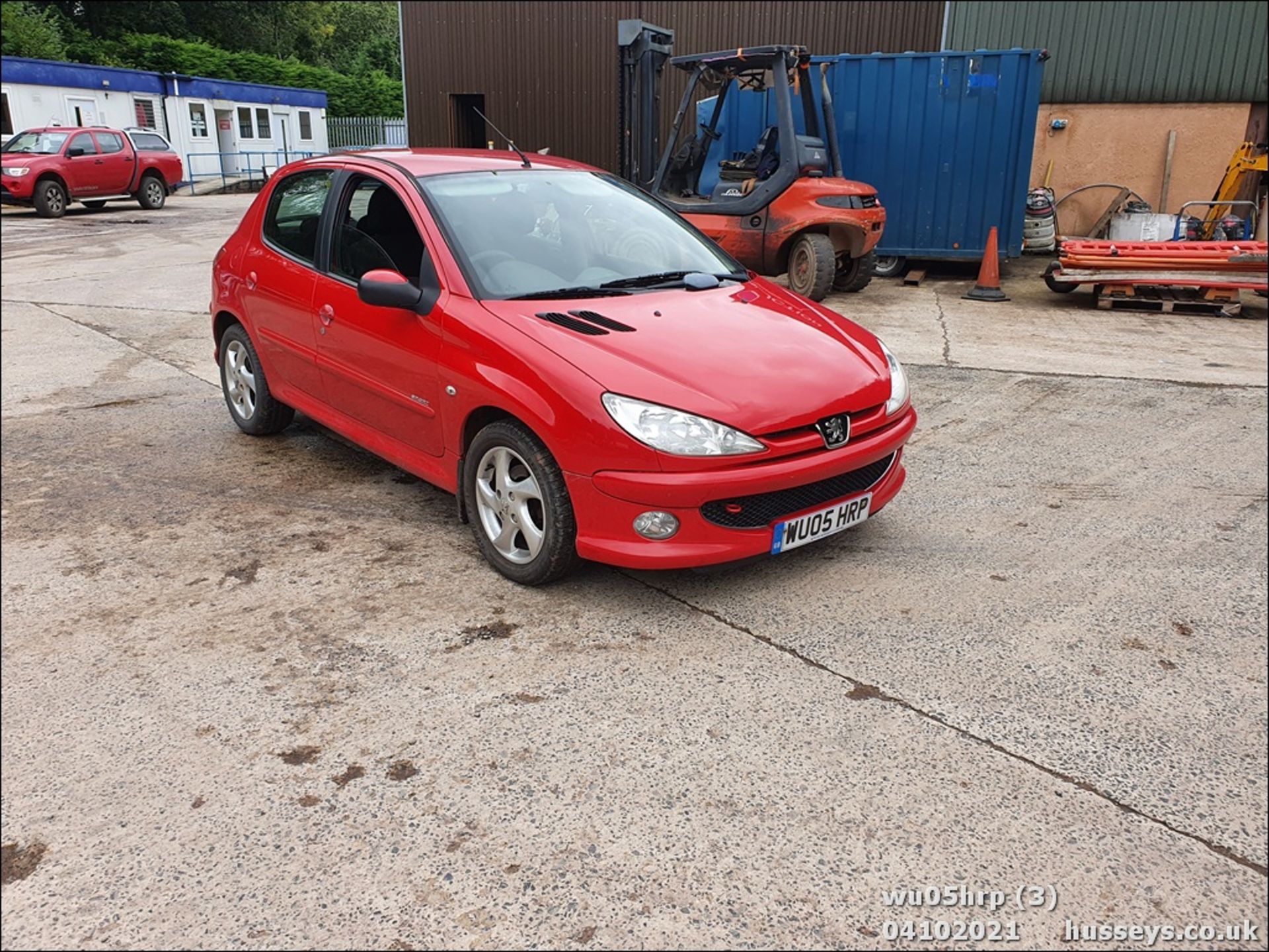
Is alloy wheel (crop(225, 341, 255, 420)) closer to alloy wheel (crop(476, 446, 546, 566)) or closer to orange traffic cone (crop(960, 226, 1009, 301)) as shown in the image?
alloy wheel (crop(476, 446, 546, 566))

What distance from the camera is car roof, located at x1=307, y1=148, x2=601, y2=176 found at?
14.1 feet

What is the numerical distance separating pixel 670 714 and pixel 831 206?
7.71m

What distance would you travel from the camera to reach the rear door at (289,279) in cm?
449

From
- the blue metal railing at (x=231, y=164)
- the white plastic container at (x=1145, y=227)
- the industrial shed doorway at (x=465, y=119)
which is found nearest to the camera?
the white plastic container at (x=1145, y=227)

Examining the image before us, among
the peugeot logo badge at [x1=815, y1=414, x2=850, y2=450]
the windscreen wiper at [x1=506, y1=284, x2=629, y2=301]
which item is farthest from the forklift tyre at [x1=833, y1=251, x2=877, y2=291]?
the peugeot logo badge at [x1=815, y1=414, x2=850, y2=450]

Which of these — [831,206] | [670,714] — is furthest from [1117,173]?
[670,714]

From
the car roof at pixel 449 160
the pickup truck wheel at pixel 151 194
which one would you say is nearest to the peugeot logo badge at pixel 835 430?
the car roof at pixel 449 160

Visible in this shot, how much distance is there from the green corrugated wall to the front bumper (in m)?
12.2

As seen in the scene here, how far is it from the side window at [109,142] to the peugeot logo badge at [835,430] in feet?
65.1

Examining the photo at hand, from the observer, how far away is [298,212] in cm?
469

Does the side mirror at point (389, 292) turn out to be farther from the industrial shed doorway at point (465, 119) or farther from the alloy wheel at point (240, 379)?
the industrial shed doorway at point (465, 119)

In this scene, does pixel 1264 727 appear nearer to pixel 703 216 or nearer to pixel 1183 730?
pixel 1183 730

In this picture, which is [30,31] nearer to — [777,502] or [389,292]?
[389,292]

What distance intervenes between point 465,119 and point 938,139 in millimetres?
13405
